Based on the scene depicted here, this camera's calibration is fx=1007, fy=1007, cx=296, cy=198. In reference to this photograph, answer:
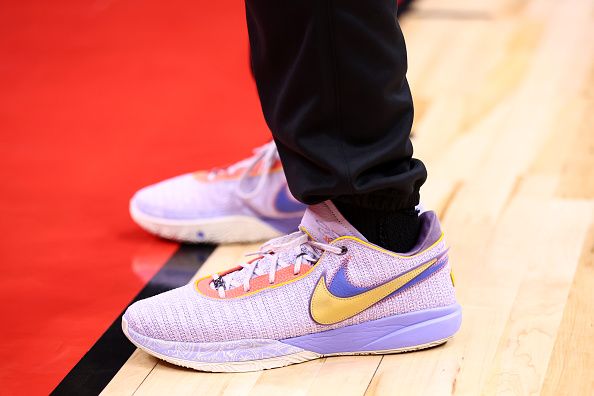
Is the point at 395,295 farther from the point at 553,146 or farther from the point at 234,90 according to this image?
the point at 234,90

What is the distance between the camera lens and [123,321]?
1191 millimetres

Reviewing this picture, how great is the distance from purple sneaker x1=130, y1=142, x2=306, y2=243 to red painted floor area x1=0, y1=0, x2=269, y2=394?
45mm

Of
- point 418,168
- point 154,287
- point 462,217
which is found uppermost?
point 418,168

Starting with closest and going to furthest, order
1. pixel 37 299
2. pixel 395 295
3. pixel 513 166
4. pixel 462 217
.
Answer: pixel 395 295, pixel 37 299, pixel 462 217, pixel 513 166

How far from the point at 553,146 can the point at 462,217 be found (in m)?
0.38

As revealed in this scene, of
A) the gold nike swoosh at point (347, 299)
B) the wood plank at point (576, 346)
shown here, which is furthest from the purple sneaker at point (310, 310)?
the wood plank at point (576, 346)

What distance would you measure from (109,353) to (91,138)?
72cm

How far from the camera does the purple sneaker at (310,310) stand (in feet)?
3.78

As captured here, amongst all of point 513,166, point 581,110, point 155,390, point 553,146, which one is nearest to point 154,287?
point 155,390

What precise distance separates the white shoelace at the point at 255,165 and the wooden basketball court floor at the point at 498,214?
0.30ft

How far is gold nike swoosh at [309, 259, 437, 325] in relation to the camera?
45.4 inches

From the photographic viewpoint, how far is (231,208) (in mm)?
1519

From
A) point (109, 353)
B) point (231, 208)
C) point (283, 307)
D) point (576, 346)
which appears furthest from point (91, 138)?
point (576, 346)

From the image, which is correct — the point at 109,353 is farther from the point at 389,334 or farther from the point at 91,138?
the point at 91,138
